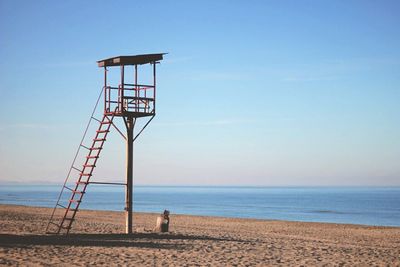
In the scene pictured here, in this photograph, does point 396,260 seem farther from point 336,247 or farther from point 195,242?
point 195,242

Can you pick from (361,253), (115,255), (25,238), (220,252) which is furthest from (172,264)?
(361,253)

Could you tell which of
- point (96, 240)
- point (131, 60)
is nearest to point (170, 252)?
point (96, 240)

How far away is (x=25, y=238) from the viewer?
16.1 metres

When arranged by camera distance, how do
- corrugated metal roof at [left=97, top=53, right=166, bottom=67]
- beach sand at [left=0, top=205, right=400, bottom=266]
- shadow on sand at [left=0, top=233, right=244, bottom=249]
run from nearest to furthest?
beach sand at [left=0, top=205, right=400, bottom=266]
shadow on sand at [left=0, top=233, right=244, bottom=249]
corrugated metal roof at [left=97, top=53, right=166, bottom=67]

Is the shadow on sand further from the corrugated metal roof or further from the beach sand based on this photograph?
the corrugated metal roof

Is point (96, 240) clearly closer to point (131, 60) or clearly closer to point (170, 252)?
point (170, 252)

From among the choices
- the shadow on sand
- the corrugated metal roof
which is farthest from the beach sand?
the corrugated metal roof

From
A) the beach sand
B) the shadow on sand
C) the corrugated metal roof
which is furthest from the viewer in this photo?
the corrugated metal roof

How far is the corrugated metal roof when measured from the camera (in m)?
18.7

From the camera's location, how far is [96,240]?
1702 centimetres

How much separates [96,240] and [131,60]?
6890 mm

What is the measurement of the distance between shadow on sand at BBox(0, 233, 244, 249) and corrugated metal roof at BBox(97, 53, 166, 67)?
661 cm

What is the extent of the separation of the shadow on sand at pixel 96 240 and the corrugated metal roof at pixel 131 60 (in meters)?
6.61

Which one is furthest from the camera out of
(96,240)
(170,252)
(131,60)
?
(131,60)
